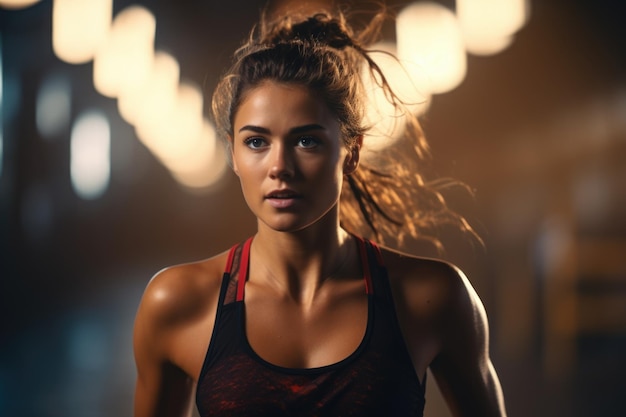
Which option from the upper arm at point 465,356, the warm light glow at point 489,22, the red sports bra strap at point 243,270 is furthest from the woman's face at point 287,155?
the warm light glow at point 489,22

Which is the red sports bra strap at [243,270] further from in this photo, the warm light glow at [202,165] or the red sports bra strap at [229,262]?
the warm light glow at [202,165]

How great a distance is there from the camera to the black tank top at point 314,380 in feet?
3.08

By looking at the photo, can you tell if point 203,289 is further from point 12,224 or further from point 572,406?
point 12,224

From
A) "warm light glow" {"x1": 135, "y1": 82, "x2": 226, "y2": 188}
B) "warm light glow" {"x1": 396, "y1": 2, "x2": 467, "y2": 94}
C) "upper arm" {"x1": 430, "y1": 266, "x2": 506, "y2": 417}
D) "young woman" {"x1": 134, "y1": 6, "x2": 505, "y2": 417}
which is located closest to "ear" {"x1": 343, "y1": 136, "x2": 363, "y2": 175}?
"young woman" {"x1": 134, "y1": 6, "x2": 505, "y2": 417}

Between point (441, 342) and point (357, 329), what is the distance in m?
0.14

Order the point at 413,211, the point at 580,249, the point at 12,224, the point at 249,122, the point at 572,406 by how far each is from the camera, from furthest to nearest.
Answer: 1. the point at 580,249
2. the point at 12,224
3. the point at 572,406
4. the point at 413,211
5. the point at 249,122

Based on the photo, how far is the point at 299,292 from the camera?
1.05 meters

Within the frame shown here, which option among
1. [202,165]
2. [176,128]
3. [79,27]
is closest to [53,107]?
[79,27]

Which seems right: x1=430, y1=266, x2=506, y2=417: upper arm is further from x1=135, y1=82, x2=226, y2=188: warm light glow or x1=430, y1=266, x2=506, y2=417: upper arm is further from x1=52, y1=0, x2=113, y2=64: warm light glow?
x1=52, y1=0, x2=113, y2=64: warm light glow

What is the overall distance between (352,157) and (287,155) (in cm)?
16

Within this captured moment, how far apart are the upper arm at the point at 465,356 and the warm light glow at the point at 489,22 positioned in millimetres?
2196

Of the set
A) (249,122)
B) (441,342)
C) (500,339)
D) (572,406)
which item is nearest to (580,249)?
(500,339)

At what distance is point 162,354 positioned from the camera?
1.06 meters

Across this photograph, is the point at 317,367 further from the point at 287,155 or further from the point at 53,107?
the point at 53,107
